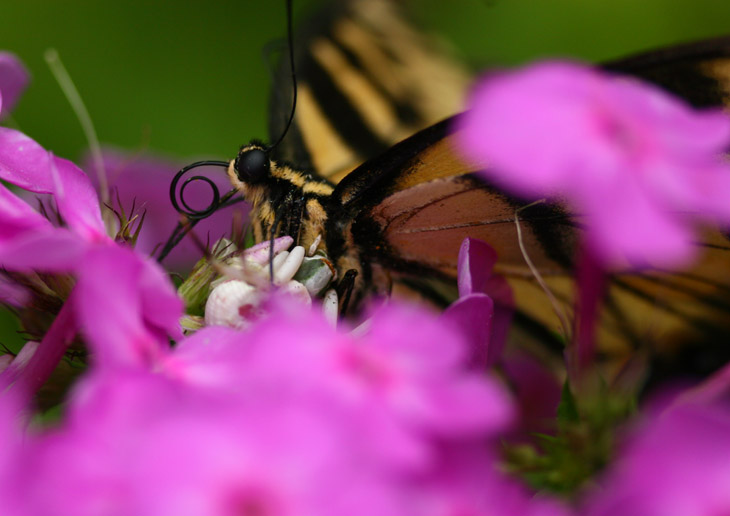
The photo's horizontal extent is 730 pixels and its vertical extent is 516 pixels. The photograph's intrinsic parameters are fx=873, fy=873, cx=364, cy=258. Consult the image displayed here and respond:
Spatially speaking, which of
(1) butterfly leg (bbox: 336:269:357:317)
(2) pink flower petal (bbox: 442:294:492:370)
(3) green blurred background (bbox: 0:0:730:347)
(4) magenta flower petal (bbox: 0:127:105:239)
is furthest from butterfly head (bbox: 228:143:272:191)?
(3) green blurred background (bbox: 0:0:730:347)

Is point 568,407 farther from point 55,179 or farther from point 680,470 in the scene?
point 55,179

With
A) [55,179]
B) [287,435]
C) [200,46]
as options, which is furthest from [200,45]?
[287,435]

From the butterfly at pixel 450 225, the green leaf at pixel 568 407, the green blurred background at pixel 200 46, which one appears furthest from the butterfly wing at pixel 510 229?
the green blurred background at pixel 200 46

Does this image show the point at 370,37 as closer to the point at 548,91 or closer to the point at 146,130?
the point at 146,130

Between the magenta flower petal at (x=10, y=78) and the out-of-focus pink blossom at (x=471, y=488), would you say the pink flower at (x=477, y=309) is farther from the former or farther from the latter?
the magenta flower petal at (x=10, y=78)

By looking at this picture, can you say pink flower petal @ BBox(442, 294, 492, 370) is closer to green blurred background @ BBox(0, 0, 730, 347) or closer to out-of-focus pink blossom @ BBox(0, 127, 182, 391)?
out-of-focus pink blossom @ BBox(0, 127, 182, 391)

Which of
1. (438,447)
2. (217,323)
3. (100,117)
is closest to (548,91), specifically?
(438,447)
